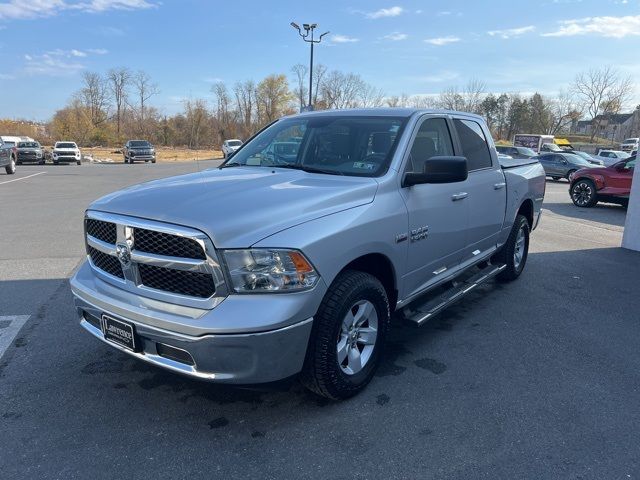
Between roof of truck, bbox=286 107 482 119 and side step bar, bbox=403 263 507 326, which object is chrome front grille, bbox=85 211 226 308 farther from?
roof of truck, bbox=286 107 482 119

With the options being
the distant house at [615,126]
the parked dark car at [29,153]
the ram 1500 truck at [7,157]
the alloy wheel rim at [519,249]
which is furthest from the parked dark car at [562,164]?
the distant house at [615,126]

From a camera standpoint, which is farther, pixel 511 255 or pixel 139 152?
pixel 139 152

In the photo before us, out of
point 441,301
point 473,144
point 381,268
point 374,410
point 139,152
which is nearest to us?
point 374,410

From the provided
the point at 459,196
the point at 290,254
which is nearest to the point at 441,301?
the point at 459,196

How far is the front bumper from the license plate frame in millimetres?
35

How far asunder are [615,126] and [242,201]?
91386 mm

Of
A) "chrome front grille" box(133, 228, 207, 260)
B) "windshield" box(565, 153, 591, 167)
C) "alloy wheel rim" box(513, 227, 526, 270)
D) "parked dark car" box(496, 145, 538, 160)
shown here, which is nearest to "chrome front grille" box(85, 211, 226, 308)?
"chrome front grille" box(133, 228, 207, 260)

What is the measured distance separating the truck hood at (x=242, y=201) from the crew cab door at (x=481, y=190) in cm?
164

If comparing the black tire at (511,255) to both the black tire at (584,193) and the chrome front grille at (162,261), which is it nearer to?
the chrome front grille at (162,261)

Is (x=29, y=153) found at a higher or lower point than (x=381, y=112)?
lower

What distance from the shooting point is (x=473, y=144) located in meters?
4.86

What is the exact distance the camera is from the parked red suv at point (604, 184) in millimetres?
13473

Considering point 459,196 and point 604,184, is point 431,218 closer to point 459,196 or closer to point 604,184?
point 459,196

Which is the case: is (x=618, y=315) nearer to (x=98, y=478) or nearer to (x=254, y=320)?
(x=254, y=320)
